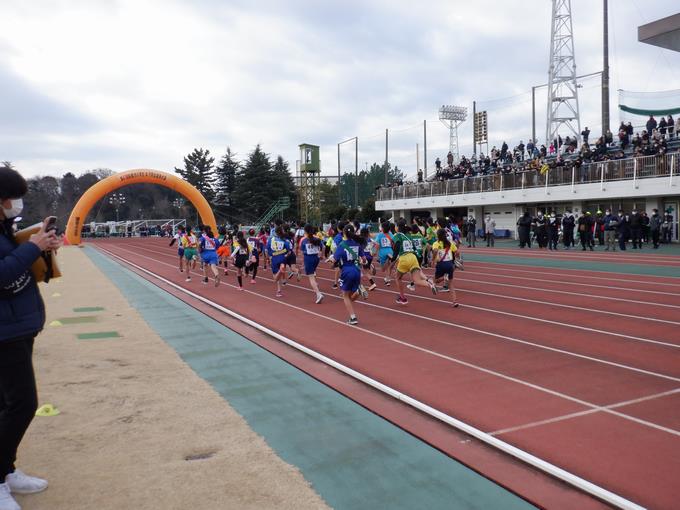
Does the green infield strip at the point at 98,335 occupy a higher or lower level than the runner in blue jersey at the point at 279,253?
lower

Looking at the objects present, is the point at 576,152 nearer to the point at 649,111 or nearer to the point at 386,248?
the point at 649,111

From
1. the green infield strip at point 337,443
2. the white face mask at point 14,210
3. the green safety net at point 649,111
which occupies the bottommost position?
the green infield strip at point 337,443

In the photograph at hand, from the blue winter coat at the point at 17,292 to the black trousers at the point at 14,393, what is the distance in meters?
0.08

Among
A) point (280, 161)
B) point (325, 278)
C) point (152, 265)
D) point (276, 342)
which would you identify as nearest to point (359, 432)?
point (276, 342)

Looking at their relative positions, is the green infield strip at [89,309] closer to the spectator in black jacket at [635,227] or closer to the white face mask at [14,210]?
the white face mask at [14,210]

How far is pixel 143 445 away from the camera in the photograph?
4.68 meters

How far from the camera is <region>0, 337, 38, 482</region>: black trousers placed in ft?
11.1

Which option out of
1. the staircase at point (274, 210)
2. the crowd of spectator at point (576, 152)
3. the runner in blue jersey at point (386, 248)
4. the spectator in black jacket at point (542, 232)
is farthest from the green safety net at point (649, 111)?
the staircase at point (274, 210)

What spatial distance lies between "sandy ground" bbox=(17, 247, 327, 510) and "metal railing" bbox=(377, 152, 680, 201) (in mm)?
25660

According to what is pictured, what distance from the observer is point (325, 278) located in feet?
61.0

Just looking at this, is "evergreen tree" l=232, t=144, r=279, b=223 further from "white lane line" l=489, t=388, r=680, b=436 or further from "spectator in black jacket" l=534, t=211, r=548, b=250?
"white lane line" l=489, t=388, r=680, b=436

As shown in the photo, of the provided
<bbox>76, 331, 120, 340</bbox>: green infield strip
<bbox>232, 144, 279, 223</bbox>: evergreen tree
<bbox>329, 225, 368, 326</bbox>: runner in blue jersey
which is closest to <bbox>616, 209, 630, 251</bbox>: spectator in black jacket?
<bbox>329, 225, 368, 326</bbox>: runner in blue jersey

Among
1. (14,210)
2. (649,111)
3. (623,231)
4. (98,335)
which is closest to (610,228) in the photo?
(623,231)

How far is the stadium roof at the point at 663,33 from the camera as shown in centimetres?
1523
